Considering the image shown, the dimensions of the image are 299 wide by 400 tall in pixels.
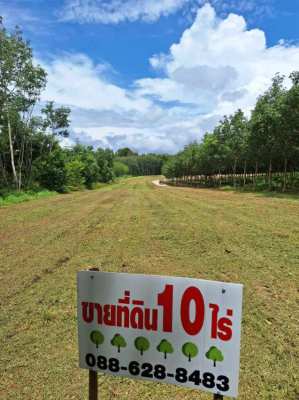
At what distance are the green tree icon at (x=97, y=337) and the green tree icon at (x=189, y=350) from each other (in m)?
0.49

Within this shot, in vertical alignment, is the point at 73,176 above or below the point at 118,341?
above

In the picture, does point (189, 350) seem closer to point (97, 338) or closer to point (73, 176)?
point (97, 338)

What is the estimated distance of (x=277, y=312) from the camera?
3512mm

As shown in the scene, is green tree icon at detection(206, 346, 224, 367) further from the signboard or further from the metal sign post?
the metal sign post

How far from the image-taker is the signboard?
150cm

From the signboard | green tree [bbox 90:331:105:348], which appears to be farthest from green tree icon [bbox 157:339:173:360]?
green tree [bbox 90:331:105:348]

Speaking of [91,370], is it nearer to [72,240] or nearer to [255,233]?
[72,240]

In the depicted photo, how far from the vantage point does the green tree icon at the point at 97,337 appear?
5.48 feet

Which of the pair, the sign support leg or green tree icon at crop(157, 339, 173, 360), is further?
the sign support leg

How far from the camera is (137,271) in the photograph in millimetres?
4852

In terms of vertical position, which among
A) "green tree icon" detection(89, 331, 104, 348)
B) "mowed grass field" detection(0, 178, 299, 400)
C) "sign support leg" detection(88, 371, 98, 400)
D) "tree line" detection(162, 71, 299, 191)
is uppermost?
"tree line" detection(162, 71, 299, 191)

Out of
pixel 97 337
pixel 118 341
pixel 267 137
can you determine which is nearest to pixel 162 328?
pixel 118 341

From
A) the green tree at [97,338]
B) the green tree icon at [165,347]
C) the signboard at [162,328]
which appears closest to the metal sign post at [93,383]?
the signboard at [162,328]

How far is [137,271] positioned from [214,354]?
11.2ft
